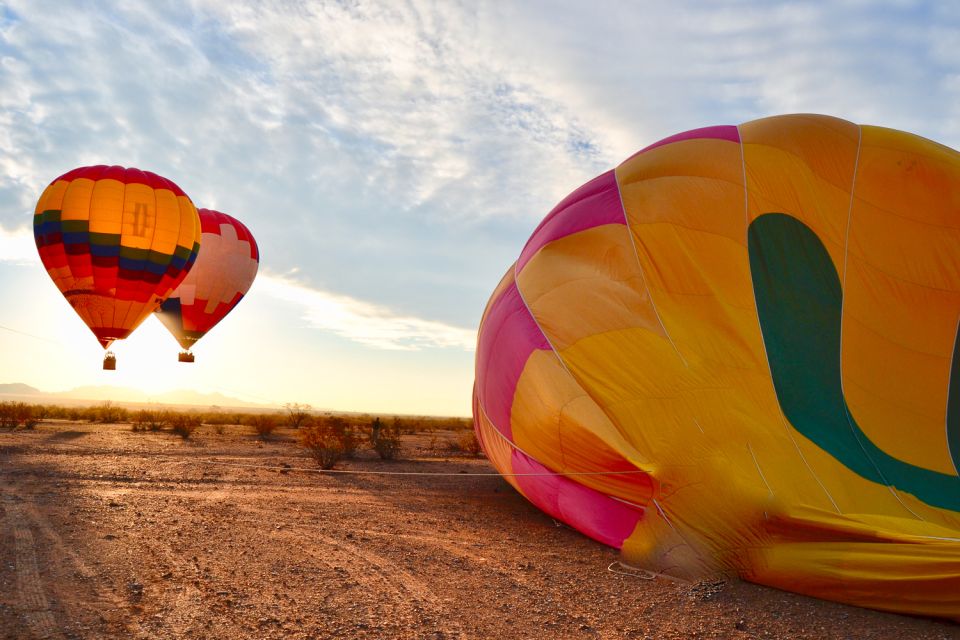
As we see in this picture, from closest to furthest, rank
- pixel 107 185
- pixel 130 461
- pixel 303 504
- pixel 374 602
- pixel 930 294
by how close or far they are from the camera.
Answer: pixel 374 602 → pixel 930 294 → pixel 303 504 → pixel 130 461 → pixel 107 185

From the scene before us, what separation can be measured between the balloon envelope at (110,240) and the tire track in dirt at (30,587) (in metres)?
11.3

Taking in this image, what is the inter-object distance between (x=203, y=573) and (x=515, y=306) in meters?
4.09

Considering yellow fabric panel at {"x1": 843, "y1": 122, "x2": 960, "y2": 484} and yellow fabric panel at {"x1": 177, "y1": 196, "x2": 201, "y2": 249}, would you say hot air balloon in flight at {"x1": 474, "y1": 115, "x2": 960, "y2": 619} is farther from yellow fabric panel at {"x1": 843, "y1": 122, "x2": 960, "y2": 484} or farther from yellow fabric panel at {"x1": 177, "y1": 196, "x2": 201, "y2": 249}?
yellow fabric panel at {"x1": 177, "y1": 196, "x2": 201, "y2": 249}

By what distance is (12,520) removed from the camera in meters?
6.67

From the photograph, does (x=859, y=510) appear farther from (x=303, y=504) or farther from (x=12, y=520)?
(x=12, y=520)

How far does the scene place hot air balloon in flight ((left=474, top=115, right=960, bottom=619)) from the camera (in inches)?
188

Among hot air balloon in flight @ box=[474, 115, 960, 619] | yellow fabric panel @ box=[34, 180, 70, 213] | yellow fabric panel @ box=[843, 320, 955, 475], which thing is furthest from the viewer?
yellow fabric panel @ box=[34, 180, 70, 213]

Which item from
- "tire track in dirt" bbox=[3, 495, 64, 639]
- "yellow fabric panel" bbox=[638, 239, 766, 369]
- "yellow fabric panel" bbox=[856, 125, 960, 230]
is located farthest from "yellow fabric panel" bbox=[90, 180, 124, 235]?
"yellow fabric panel" bbox=[856, 125, 960, 230]

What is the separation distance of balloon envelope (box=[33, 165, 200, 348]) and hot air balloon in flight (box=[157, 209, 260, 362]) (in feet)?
14.3

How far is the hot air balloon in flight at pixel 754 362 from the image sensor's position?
15.6ft

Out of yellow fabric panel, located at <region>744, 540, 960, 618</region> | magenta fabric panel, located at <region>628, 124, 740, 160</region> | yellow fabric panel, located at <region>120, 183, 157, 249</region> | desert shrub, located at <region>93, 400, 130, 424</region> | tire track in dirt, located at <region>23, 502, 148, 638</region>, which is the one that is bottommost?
tire track in dirt, located at <region>23, 502, 148, 638</region>

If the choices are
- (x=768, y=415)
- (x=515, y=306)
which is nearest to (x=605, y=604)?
(x=768, y=415)

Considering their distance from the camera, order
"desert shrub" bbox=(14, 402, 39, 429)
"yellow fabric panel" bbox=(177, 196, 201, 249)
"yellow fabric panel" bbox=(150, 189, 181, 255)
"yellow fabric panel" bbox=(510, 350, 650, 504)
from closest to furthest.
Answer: "yellow fabric panel" bbox=(510, 350, 650, 504), "yellow fabric panel" bbox=(150, 189, 181, 255), "yellow fabric panel" bbox=(177, 196, 201, 249), "desert shrub" bbox=(14, 402, 39, 429)

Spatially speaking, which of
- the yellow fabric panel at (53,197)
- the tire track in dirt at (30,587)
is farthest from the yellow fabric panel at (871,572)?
the yellow fabric panel at (53,197)
